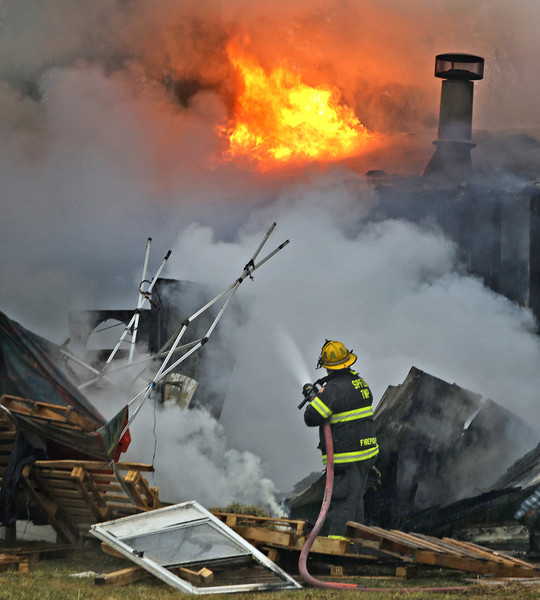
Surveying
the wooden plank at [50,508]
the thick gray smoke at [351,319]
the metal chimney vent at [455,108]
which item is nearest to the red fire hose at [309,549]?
the wooden plank at [50,508]

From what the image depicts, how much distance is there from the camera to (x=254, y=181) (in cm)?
1447

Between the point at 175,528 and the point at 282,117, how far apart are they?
771cm

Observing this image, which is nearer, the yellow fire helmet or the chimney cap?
the yellow fire helmet

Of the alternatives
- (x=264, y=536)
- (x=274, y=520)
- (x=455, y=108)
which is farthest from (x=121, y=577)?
(x=455, y=108)

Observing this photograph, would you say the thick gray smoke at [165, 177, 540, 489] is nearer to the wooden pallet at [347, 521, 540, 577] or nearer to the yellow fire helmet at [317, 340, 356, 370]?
the yellow fire helmet at [317, 340, 356, 370]

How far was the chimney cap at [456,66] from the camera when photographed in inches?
576

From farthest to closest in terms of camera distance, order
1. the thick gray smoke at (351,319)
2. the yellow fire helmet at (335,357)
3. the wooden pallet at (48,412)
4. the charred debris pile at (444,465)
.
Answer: the thick gray smoke at (351,319) < the charred debris pile at (444,465) < the yellow fire helmet at (335,357) < the wooden pallet at (48,412)

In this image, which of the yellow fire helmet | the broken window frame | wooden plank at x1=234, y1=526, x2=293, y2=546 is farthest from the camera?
the yellow fire helmet

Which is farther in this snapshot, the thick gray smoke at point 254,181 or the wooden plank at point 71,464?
the thick gray smoke at point 254,181

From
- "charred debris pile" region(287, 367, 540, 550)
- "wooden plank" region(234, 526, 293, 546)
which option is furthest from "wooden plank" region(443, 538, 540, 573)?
"wooden plank" region(234, 526, 293, 546)

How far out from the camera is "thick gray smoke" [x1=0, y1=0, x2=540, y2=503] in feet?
43.1

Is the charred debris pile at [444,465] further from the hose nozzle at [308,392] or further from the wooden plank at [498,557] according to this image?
the hose nozzle at [308,392]

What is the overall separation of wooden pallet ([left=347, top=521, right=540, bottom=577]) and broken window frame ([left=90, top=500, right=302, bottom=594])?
807 mm

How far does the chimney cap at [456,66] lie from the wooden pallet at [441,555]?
8521 mm
